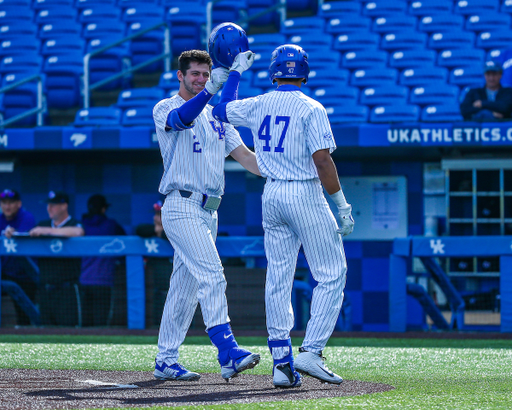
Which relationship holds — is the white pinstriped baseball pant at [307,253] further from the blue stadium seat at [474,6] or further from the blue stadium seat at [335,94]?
the blue stadium seat at [474,6]

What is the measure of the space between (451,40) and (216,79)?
7188 millimetres

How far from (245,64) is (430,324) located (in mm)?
4342

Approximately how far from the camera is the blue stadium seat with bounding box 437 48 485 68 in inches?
391

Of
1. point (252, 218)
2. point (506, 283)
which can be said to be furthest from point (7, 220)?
point (506, 283)

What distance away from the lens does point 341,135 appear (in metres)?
7.68

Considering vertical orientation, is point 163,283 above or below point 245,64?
below

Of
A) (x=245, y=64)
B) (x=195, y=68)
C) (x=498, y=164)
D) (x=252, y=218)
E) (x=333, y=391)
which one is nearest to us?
(x=333, y=391)

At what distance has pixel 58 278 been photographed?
738 centimetres

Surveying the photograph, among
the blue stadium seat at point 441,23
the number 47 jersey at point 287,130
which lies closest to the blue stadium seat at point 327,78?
the blue stadium seat at point 441,23

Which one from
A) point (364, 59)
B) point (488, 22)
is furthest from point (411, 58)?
point (488, 22)

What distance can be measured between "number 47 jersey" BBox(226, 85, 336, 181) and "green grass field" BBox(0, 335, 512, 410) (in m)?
1.14

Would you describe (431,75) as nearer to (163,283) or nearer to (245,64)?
(163,283)

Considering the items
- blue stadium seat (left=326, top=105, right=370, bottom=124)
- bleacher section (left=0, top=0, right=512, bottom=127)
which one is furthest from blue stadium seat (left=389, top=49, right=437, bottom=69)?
blue stadium seat (left=326, top=105, right=370, bottom=124)

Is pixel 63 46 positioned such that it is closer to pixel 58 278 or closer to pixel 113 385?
pixel 58 278
